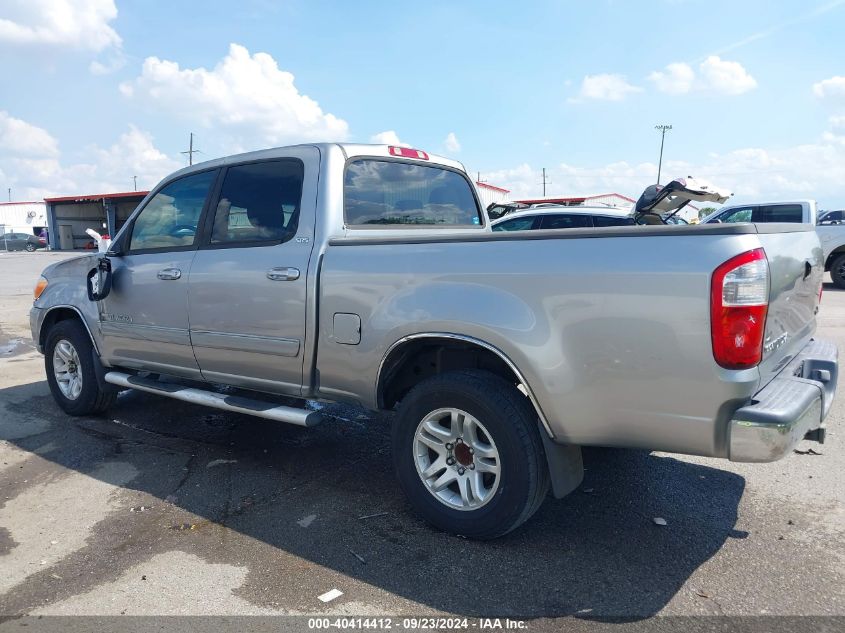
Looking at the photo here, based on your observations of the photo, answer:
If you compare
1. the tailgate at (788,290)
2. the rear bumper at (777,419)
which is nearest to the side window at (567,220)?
the tailgate at (788,290)

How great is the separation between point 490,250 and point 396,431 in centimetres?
109

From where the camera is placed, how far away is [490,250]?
3035mm

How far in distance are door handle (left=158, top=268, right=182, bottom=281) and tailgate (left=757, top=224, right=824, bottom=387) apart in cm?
344

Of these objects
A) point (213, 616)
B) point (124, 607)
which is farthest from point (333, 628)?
point (124, 607)

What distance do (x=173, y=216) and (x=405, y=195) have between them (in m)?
1.66

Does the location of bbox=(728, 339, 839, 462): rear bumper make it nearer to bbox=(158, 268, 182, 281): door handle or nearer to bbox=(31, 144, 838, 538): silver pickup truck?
bbox=(31, 144, 838, 538): silver pickup truck

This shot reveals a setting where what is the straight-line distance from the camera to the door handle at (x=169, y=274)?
433cm

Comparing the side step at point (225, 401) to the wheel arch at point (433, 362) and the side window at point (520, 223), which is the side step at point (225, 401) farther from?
the side window at point (520, 223)

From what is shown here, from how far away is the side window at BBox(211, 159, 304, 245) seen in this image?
3926 millimetres

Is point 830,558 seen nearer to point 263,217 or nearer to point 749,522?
point 749,522

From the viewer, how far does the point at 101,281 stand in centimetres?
483

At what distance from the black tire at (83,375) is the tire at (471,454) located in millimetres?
3069

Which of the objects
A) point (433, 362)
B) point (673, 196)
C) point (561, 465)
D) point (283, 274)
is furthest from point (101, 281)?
point (673, 196)

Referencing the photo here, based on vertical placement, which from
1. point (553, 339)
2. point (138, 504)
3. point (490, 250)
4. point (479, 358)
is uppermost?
point (490, 250)
